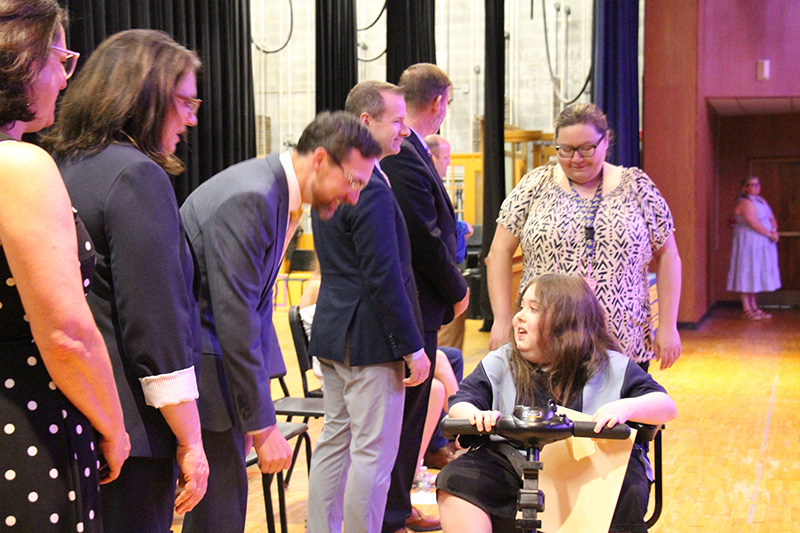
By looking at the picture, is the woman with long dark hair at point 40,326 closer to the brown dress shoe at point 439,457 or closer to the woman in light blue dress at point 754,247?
the brown dress shoe at point 439,457

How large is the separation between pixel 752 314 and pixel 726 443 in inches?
276

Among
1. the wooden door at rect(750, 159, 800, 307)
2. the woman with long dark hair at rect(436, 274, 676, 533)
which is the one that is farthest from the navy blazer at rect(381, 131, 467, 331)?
the wooden door at rect(750, 159, 800, 307)

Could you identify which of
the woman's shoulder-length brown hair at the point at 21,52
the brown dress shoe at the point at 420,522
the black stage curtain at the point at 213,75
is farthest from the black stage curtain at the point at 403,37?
the woman's shoulder-length brown hair at the point at 21,52

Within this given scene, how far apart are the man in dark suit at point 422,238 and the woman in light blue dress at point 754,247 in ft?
29.4

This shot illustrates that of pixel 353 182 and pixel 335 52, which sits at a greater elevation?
pixel 335 52

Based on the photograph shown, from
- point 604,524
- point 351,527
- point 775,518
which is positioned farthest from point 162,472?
point 775,518

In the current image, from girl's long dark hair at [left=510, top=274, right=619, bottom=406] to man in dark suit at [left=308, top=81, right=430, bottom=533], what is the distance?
460mm

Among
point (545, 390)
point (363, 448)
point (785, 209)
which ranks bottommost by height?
point (363, 448)

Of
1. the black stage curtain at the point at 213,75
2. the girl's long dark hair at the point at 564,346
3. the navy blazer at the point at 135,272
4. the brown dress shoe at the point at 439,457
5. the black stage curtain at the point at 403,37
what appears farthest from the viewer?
the black stage curtain at the point at 403,37

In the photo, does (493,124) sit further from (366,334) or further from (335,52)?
(366,334)

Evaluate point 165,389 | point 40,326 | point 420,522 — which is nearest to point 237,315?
point 165,389

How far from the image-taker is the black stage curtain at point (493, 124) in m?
8.05

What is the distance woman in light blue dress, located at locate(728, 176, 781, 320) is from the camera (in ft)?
35.9

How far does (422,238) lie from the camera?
2.88 m
